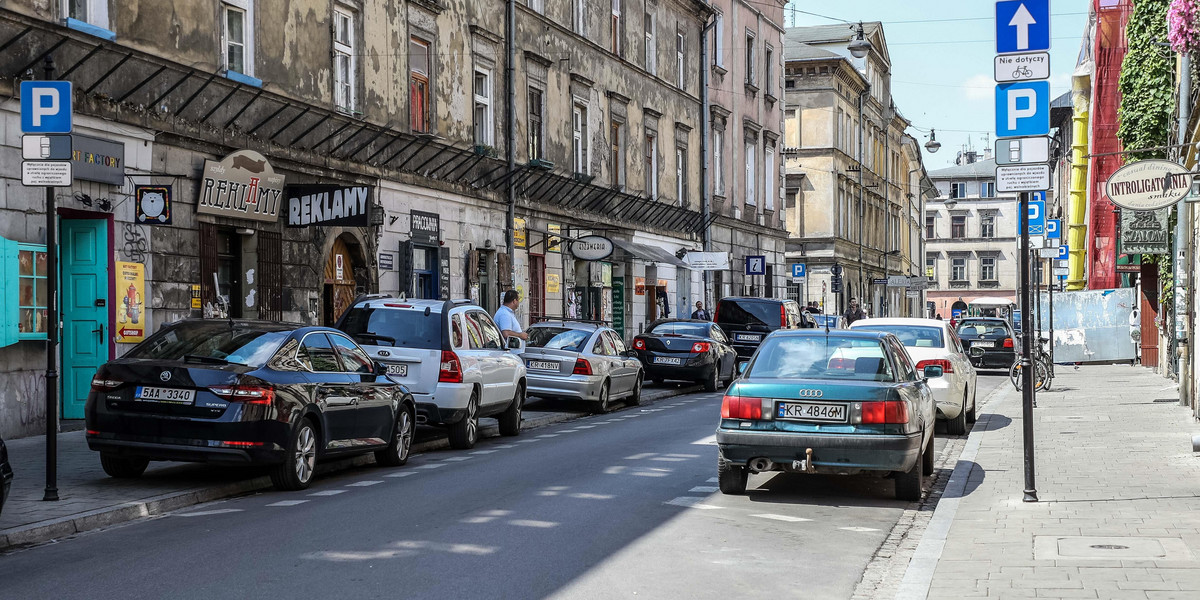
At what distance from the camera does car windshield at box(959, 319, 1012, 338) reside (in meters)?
37.4

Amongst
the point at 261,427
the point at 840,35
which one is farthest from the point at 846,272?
the point at 261,427

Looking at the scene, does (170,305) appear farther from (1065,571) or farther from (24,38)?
(1065,571)

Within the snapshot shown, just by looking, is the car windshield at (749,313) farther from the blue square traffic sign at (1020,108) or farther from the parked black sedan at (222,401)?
the blue square traffic sign at (1020,108)

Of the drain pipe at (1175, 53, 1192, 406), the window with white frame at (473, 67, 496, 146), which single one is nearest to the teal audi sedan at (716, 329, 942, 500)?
the drain pipe at (1175, 53, 1192, 406)

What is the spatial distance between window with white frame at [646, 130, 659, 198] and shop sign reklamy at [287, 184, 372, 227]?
794 inches

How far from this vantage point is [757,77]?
49.4 meters

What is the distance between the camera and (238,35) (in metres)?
19.6

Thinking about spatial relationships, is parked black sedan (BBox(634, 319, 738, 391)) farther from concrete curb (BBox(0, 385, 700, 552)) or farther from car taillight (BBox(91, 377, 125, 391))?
car taillight (BBox(91, 377, 125, 391))

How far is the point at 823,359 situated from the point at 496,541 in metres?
3.80

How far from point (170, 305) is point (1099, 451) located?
1165cm

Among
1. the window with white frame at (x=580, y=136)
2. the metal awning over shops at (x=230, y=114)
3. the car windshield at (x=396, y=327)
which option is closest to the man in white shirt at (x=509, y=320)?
the metal awning over shops at (x=230, y=114)

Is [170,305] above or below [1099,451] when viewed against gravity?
above

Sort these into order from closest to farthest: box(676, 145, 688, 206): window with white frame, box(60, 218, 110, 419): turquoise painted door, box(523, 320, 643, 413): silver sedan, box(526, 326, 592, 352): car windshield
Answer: box(60, 218, 110, 419): turquoise painted door < box(523, 320, 643, 413): silver sedan < box(526, 326, 592, 352): car windshield < box(676, 145, 688, 206): window with white frame

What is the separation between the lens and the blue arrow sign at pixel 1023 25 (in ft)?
34.9
